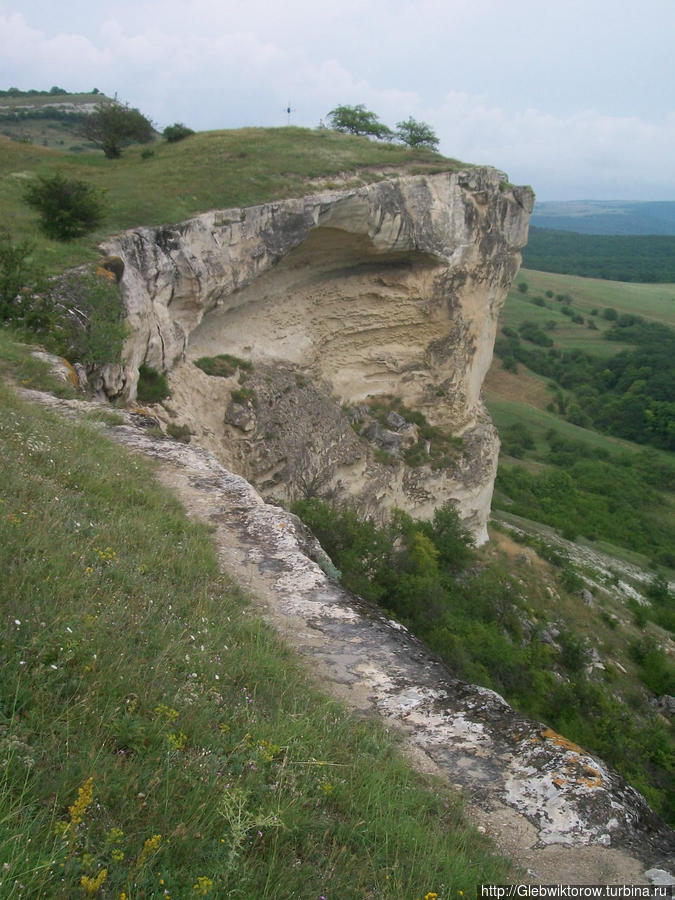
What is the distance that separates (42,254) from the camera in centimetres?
1067

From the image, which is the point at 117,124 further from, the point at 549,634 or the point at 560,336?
the point at 560,336

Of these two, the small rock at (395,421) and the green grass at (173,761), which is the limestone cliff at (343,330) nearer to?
the small rock at (395,421)

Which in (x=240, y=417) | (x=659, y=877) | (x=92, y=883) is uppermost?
(x=92, y=883)

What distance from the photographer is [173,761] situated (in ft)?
7.16

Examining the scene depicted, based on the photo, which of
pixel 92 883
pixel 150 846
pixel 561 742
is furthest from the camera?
pixel 561 742

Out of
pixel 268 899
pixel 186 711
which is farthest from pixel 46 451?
pixel 268 899

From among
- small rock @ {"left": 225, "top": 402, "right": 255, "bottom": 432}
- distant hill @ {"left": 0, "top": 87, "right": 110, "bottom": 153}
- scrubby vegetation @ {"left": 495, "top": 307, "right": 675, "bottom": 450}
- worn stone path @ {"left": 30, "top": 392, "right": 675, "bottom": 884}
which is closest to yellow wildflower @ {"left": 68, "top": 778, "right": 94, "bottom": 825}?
worn stone path @ {"left": 30, "top": 392, "right": 675, "bottom": 884}

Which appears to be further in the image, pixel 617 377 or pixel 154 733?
pixel 617 377

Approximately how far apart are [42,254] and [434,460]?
48.2 feet

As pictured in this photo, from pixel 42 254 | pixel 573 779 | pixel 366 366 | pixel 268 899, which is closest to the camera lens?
pixel 268 899

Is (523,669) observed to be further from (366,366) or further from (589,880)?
(589,880)

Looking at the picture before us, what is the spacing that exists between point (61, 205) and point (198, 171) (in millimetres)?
6269

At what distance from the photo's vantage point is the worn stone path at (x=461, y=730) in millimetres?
2740

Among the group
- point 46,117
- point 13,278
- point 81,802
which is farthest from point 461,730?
point 46,117
